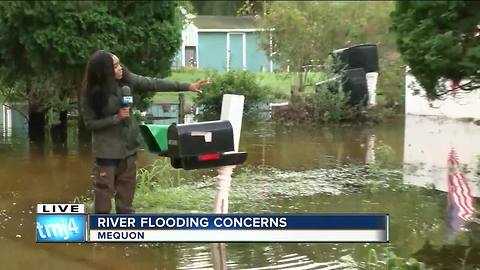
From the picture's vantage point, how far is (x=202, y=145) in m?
5.20

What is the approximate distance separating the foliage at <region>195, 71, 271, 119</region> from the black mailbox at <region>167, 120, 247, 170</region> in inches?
462

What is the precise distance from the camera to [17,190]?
29.3ft

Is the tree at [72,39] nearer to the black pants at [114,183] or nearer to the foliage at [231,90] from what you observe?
the foliage at [231,90]

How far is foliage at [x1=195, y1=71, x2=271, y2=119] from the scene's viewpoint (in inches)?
687

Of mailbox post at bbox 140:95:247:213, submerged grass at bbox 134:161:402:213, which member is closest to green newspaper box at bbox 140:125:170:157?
mailbox post at bbox 140:95:247:213

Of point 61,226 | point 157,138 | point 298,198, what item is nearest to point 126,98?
point 157,138

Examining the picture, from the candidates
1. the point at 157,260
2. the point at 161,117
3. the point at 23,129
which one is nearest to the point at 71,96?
the point at 23,129

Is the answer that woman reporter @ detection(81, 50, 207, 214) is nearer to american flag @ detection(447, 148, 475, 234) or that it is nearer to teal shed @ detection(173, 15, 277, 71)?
american flag @ detection(447, 148, 475, 234)

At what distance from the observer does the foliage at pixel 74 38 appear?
1141 centimetres

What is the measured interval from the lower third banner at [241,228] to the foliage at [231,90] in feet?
41.2

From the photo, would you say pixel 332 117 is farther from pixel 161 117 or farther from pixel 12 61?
pixel 12 61

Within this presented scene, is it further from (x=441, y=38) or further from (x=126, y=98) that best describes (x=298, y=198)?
(x=441, y=38)

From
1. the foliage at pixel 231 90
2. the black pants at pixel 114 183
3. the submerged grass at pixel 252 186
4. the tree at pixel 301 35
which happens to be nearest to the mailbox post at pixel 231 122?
Result: the black pants at pixel 114 183

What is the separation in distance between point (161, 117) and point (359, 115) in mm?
4658
